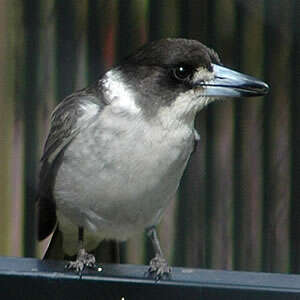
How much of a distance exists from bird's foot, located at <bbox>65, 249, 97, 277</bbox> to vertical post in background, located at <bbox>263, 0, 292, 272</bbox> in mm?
587

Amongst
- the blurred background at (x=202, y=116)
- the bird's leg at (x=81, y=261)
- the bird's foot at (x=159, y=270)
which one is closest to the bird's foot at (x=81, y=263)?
the bird's leg at (x=81, y=261)

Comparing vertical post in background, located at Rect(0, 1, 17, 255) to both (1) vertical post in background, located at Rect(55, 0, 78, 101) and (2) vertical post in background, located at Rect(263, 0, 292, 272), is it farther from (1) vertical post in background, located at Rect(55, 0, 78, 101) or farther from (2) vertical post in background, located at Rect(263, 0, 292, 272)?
(2) vertical post in background, located at Rect(263, 0, 292, 272)

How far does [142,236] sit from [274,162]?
0.36 meters

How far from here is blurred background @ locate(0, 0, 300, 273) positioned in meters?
2.98

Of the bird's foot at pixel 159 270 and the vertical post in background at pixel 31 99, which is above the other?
the vertical post in background at pixel 31 99

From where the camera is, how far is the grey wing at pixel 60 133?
2545mm

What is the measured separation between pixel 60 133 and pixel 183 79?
1.00ft

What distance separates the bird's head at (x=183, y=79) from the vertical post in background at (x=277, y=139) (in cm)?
52

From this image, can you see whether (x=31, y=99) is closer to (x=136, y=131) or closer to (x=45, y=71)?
(x=45, y=71)

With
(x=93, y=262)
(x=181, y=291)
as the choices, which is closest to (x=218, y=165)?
(x=93, y=262)

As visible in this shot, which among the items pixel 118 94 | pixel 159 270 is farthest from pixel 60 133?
pixel 159 270

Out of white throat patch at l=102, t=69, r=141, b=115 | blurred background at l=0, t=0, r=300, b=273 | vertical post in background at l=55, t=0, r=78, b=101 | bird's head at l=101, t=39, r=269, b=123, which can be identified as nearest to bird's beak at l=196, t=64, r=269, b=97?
bird's head at l=101, t=39, r=269, b=123

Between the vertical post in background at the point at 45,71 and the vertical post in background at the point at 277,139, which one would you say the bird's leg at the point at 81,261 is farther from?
the vertical post in background at the point at 277,139

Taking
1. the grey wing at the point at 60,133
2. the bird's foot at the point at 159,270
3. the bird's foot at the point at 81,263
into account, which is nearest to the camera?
the bird's foot at the point at 159,270
